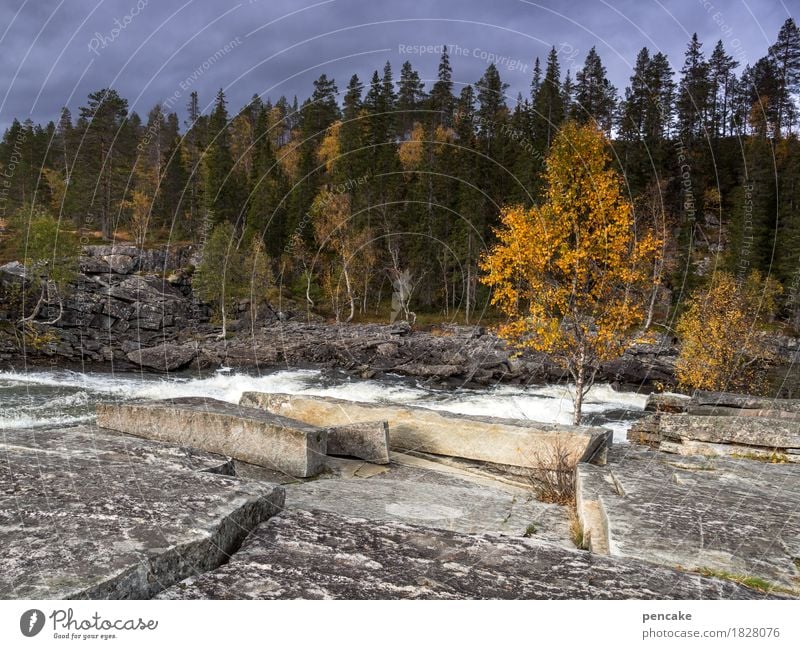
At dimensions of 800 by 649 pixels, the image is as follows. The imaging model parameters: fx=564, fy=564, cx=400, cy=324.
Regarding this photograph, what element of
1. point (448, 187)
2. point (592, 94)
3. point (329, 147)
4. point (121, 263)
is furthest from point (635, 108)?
point (121, 263)

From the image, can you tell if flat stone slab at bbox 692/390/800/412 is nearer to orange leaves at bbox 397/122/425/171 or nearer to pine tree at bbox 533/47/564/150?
pine tree at bbox 533/47/564/150

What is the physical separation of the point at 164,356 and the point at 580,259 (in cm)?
3738

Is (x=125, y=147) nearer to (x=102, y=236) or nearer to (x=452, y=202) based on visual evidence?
(x=102, y=236)

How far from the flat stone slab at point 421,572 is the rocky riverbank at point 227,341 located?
35.3 meters

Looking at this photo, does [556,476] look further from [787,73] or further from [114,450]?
[787,73]

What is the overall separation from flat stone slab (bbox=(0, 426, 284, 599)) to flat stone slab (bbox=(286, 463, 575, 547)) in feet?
3.55

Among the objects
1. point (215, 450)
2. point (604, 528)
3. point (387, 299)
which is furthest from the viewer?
point (387, 299)

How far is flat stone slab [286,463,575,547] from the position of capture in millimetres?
5438

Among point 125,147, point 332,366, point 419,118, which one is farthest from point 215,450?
point 125,147

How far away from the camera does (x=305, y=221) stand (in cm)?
7138

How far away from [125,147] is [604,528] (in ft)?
327

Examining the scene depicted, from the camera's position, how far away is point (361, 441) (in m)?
8.41

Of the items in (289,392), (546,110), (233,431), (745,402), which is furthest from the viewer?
(546,110)

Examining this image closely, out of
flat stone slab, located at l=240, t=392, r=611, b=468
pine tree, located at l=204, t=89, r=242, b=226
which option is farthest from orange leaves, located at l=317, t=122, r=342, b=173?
flat stone slab, located at l=240, t=392, r=611, b=468
